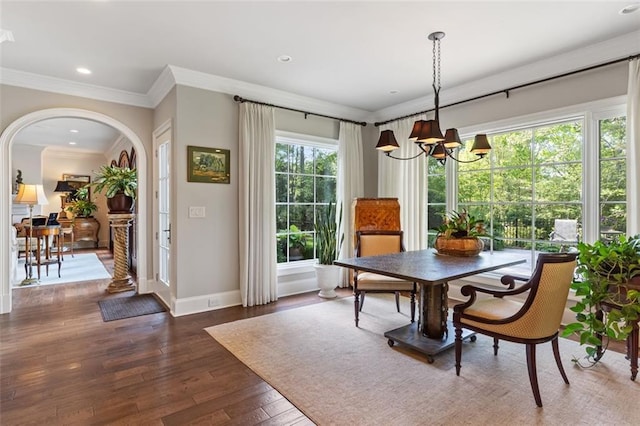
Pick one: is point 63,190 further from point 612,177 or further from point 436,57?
point 612,177

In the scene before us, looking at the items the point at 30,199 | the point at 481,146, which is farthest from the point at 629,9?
the point at 30,199

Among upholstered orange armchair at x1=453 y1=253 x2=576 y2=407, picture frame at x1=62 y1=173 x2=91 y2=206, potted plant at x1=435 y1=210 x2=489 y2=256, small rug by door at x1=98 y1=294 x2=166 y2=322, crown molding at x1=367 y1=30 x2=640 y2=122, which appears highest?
crown molding at x1=367 y1=30 x2=640 y2=122

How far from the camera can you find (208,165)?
3.88 metres

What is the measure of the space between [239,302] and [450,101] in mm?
3632

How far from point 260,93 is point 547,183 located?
343cm

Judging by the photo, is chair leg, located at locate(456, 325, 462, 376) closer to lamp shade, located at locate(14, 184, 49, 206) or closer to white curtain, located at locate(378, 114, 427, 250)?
white curtain, located at locate(378, 114, 427, 250)

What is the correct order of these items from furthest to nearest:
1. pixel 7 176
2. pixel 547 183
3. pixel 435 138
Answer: pixel 7 176
pixel 547 183
pixel 435 138

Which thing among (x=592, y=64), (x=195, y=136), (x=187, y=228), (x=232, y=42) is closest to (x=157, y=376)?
(x=187, y=228)

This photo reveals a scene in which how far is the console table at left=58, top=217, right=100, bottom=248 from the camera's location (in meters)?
8.95

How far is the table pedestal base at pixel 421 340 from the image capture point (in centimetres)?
265

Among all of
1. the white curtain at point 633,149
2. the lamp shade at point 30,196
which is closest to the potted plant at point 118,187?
the lamp shade at point 30,196

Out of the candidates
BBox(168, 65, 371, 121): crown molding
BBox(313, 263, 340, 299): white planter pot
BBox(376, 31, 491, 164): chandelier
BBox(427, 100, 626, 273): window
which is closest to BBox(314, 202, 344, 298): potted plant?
BBox(313, 263, 340, 299): white planter pot

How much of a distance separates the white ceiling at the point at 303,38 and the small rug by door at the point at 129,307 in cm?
267

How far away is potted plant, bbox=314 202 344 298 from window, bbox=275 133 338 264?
240 mm
